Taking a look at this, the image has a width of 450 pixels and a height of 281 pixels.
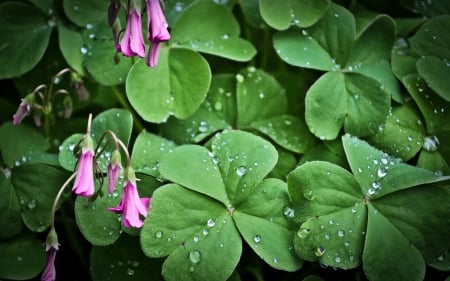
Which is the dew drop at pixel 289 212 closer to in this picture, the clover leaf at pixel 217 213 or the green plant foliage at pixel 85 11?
the clover leaf at pixel 217 213

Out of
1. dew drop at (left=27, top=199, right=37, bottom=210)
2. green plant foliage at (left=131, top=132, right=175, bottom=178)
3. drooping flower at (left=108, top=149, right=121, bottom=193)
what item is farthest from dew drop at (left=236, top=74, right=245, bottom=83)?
dew drop at (left=27, top=199, right=37, bottom=210)

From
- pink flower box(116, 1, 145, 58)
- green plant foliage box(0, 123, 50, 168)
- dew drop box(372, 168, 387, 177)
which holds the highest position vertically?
pink flower box(116, 1, 145, 58)

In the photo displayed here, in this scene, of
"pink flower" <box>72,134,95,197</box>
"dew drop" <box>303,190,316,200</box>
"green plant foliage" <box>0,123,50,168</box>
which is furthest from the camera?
"green plant foliage" <box>0,123,50,168</box>

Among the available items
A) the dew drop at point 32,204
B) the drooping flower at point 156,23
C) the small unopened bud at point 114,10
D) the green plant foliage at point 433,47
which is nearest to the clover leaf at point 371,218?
the green plant foliage at point 433,47

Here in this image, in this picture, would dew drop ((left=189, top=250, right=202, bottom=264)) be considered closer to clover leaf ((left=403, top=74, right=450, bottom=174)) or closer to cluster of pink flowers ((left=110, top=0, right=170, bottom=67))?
cluster of pink flowers ((left=110, top=0, right=170, bottom=67))

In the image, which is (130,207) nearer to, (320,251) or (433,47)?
(320,251)

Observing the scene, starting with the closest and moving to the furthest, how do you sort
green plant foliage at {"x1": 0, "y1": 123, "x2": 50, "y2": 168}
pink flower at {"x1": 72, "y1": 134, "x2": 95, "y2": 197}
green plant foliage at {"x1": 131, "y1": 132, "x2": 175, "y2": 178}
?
pink flower at {"x1": 72, "y1": 134, "x2": 95, "y2": 197}
green plant foliage at {"x1": 131, "y1": 132, "x2": 175, "y2": 178}
green plant foliage at {"x1": 0, "y1": 123, "x2": 50, "y2": 168}

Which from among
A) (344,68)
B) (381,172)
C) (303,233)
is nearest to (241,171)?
(303,233)

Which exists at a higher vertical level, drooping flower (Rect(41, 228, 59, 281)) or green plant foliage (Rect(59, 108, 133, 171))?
green plant foliage (Rect(59, 108, 133, 171))
